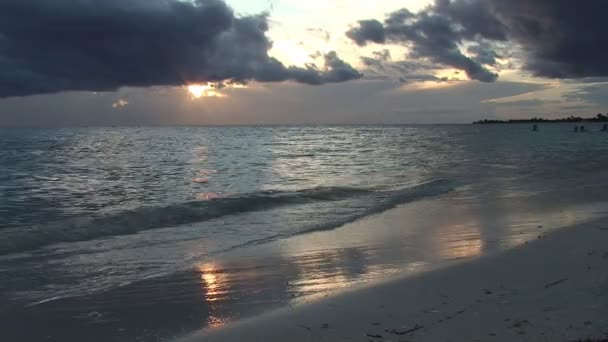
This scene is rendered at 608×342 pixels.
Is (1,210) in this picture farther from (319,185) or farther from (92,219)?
(319,185)

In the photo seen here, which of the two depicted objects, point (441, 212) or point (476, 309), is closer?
point (476, 309)

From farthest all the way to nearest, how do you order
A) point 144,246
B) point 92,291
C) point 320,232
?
point 320,232 → point 144,246 → point 92,291

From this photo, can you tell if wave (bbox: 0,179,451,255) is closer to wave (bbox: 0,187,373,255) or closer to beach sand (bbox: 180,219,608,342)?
wave (bbox: 0,187,373,255)

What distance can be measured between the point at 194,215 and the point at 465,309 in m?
11.2

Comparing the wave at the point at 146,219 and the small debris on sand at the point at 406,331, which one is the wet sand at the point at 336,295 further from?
the wave at the point at 146,219

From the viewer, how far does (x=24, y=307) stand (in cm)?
→ 703

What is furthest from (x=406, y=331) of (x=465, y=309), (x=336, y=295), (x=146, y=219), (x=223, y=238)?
(x=146, y=219)

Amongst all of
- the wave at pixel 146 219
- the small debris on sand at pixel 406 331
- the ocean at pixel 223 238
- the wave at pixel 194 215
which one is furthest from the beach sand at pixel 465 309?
the wave at pixel 146 219

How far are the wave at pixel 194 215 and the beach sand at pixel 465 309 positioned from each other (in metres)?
5.15

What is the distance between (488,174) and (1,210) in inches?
927

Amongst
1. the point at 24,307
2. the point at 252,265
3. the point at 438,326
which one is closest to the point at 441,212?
the point at 252,265

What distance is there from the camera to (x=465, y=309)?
19.1ft

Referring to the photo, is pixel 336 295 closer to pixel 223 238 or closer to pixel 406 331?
pixel 406 331

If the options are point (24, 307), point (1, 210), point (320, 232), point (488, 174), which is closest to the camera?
point (24, 307)
